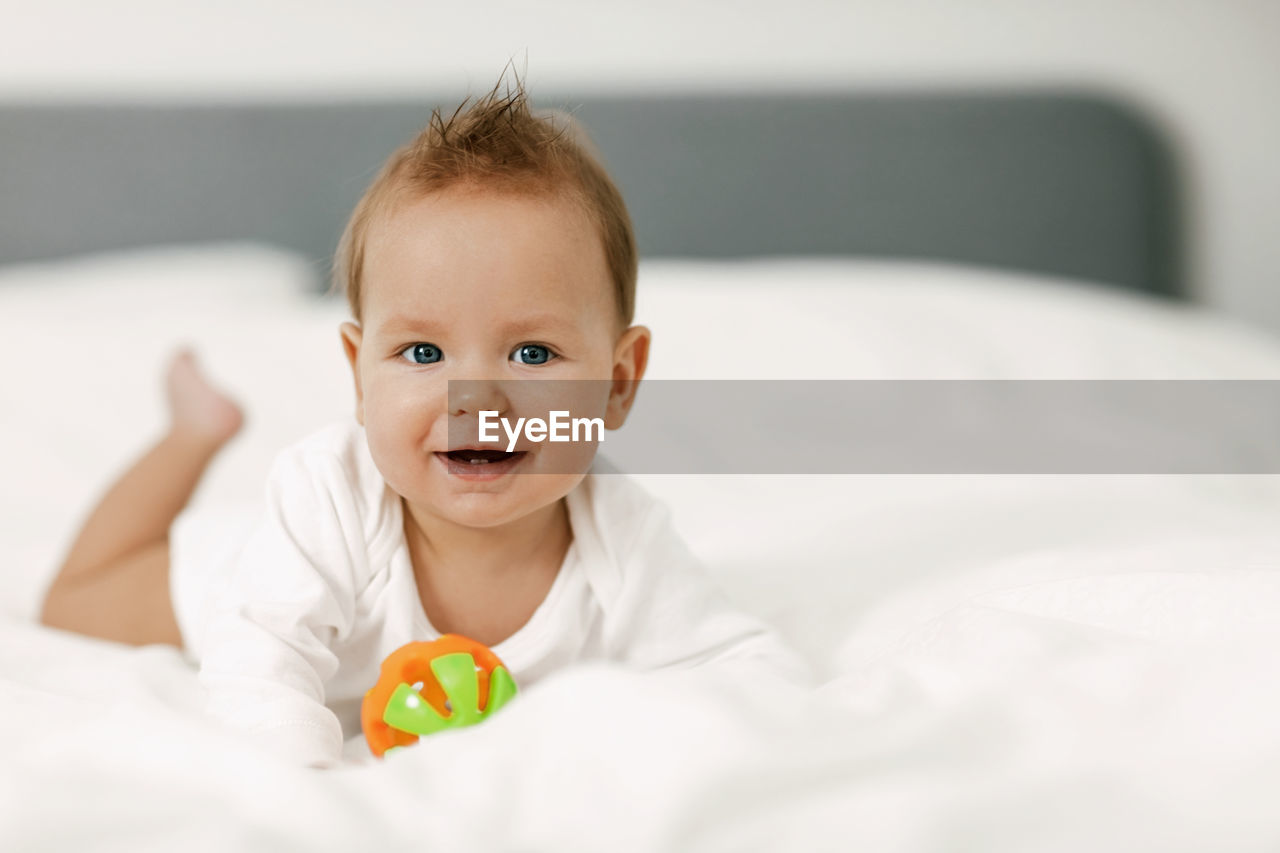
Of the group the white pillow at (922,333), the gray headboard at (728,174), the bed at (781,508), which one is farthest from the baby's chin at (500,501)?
the gray headboard at (728,174)

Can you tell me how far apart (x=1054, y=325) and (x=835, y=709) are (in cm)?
117

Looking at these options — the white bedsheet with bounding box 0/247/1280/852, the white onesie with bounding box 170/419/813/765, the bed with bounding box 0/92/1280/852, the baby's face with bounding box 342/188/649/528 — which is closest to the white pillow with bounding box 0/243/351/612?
the bed with bounding box 0/92/1280/852

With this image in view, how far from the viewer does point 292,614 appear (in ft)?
2.60

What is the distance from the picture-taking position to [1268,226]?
90.0 inches

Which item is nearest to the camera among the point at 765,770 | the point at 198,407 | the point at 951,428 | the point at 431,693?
the point at 765,770

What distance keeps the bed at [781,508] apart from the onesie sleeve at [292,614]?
3.3 inches

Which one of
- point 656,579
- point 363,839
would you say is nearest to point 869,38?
point 656,579

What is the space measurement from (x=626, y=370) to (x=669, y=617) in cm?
20

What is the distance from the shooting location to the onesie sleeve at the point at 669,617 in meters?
0.91

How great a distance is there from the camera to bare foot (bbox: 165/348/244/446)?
126 cm

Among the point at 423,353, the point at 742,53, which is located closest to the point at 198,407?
the point at 423,353

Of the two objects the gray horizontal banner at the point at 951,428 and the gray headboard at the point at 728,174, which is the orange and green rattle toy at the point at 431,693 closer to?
the gray horizontal banner at the point at 951,428

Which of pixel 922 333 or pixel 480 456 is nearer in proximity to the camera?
pixel 480 456

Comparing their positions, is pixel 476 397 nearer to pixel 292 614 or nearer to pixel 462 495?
pixel 462 495
